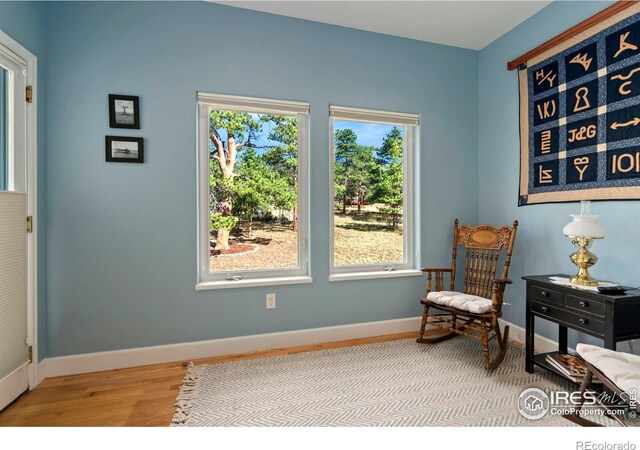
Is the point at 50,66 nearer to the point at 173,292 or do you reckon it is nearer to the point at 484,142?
the point at 173,292

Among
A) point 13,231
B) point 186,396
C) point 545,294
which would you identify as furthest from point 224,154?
point 545,294

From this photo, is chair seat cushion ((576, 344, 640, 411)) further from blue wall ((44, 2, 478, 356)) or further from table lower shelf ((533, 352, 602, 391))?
blue wall ((44, 2, 478, 356))

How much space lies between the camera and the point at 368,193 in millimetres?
3197

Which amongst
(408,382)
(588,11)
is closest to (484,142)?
(588,11)

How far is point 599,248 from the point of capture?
2324 millimetres

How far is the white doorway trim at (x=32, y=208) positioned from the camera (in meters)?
2.14

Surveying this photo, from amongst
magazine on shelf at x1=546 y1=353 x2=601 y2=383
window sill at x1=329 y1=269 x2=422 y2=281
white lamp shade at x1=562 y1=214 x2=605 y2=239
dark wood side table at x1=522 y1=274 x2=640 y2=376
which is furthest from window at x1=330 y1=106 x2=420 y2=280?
white lamp shade at x1=562 y1=214 x2=605 y2=239

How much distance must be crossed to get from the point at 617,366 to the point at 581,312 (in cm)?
55

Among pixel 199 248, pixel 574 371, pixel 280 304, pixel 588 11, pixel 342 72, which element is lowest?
pixel 574 371

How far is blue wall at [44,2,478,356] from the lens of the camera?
2357 millimetres

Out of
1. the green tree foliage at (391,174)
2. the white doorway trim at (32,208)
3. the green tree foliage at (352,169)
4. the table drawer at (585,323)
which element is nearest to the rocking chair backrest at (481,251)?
the green tree foliage at (391,174)

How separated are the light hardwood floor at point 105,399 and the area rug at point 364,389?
0.39 ft

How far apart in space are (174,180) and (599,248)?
125 inches

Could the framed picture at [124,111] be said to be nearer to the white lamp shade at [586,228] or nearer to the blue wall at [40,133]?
the blue wall at [40,133]
